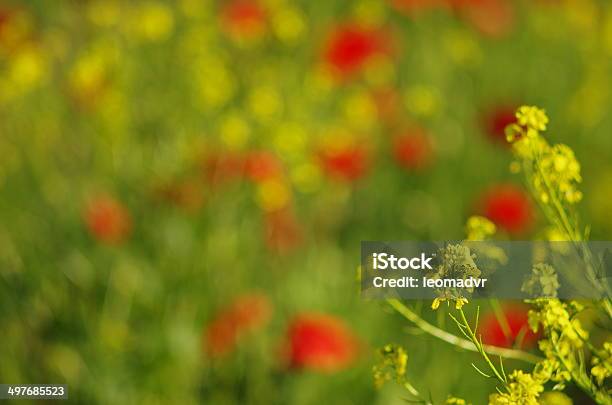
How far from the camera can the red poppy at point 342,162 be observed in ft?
6.05

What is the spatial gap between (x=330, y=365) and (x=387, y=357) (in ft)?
1.95

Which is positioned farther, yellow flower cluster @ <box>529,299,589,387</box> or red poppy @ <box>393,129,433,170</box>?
red poppy @ <box>393,129,433,170</box>

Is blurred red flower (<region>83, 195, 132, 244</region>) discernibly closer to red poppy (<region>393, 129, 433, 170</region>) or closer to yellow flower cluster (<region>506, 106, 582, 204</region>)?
red poppy (<region>393, 129, 433, 170</region>)

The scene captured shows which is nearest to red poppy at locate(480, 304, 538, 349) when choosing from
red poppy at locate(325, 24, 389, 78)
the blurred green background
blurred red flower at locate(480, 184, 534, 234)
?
the blurred green background

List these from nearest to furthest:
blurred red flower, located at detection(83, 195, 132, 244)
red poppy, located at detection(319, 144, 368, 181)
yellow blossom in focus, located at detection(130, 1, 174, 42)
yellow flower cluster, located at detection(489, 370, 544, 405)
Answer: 1. yellow flower cluster, located at detection(489, 370, 544, 405)
2. blurred red flower, located at detection(83, 195, 132, 244)
3. red poppy, located at detection(319, 144, 368, 181)
4. yellow blossom in focus, located at detection(130, 1, 174, 42)

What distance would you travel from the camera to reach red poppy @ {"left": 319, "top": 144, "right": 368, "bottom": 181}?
1844mm

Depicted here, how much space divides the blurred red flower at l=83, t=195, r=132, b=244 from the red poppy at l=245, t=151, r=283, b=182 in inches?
9.8

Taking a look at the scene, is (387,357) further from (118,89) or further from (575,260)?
(118,89)

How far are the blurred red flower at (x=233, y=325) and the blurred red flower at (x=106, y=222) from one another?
258 millimetres

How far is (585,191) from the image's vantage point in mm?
2141

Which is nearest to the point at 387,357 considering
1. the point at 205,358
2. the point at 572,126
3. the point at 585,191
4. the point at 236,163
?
the point at 205,358

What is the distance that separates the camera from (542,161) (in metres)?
0.82

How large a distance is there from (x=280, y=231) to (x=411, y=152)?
36 cm

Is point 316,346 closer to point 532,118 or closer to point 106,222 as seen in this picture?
point 106,222
